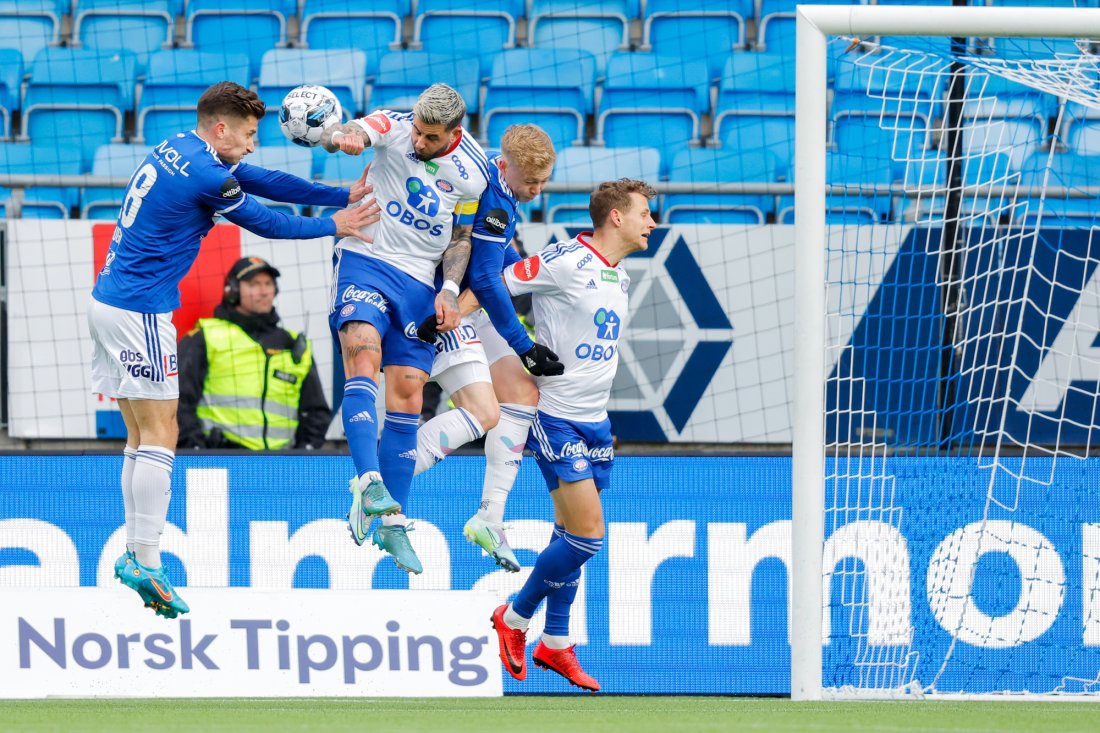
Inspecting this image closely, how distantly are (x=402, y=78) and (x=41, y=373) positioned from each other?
148 inches

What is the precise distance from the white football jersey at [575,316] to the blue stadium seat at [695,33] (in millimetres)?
4975

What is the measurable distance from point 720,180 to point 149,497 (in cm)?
521

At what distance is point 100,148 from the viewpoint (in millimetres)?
10492

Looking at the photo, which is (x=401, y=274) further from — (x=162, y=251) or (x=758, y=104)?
(x=758, y=104)

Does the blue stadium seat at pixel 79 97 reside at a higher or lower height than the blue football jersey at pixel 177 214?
higher

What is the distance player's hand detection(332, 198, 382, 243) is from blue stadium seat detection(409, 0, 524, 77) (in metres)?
5.14

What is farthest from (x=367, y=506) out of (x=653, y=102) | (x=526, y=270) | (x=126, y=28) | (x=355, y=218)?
(x=126, y=28)

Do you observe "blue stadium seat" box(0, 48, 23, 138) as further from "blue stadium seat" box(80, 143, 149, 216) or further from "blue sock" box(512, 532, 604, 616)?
"blue sock" box(512, 532, 604, 616)

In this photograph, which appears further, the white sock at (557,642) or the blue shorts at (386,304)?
the white sock at (557,642)

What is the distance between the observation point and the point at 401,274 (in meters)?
6.88

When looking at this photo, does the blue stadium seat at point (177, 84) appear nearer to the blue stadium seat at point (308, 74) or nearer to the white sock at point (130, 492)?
the blue stadium seat at point (308, 74)

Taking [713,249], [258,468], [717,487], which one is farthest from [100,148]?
[717,487]

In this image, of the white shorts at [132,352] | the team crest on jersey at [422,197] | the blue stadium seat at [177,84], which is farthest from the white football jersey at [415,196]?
the blue stadium seat at [177,84]

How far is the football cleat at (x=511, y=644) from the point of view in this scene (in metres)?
7.54
